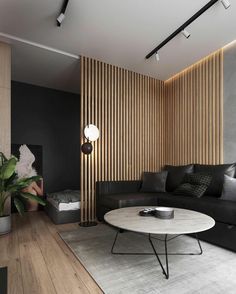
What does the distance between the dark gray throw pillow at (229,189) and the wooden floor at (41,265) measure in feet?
6.79

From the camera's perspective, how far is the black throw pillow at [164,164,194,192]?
3.78 metres

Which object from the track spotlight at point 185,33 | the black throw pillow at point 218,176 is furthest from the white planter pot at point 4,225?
the track spotlight at point 185,33

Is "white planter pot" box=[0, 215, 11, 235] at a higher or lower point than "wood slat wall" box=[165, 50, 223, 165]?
lower

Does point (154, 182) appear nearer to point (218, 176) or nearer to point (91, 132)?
point (218, 176)

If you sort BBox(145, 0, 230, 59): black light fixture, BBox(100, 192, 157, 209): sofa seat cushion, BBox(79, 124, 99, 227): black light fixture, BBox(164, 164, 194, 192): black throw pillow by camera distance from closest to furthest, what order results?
BBox(145, 0, 230, 59): black light fixture → BBox(100, 192, 157, 209): sofa seat cushion → BBox(79, 124, 99, 227): black light fixture → BBox(164, 164, 194, 192): black throw pillow

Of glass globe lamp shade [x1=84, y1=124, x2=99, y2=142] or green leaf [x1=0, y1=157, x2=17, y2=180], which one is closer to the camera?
green leaf [x1=0, y1=157, x2=17, y2=180]

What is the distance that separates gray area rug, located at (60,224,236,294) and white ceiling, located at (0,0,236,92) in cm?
295

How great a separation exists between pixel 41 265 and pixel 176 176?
2.71 metres

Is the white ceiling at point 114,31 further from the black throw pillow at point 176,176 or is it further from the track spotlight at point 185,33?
the black throw pillow at point 176,176

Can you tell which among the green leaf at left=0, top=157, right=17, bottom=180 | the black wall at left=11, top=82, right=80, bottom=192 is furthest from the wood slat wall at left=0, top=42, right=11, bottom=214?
the black wall at left=11, top=82, right=80, bottom=192

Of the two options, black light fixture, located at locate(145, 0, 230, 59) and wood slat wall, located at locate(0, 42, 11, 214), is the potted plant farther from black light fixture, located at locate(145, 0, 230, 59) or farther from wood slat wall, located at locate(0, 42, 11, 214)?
black light fixture, located at locate(145, 0, 230, 59)

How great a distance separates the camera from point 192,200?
2.88 meters

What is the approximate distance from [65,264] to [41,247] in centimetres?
57

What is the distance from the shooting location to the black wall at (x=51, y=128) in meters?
4.70
